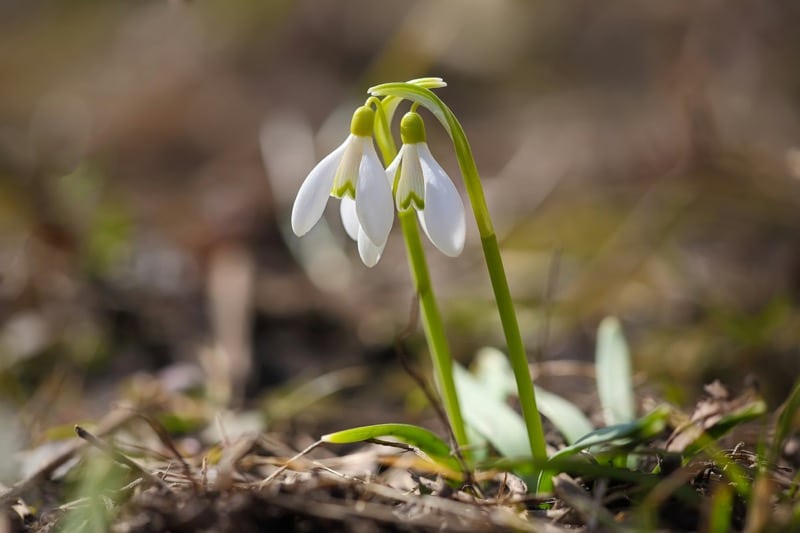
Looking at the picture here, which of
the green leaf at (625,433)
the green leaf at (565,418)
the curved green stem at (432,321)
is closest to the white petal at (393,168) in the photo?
the curved green stem at (432,321)

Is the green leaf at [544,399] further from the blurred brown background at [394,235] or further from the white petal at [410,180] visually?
the white petal at [410,180]

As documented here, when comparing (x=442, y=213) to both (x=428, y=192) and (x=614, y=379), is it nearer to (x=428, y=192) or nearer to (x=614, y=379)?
(x=428, y=192)

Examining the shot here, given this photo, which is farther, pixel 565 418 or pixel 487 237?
pixel 565 418

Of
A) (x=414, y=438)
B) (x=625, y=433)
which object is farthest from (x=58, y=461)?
(x=625, y=433)

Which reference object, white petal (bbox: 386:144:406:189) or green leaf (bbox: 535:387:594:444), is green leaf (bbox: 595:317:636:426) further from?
white petal (bbox: 386:144:406:189)

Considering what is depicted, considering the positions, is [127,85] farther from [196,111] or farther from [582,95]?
[582,95]

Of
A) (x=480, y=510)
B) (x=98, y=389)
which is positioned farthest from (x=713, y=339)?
(x=98, y=389)

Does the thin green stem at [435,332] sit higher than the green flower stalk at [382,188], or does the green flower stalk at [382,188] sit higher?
the green flower stalk at [382,188]
